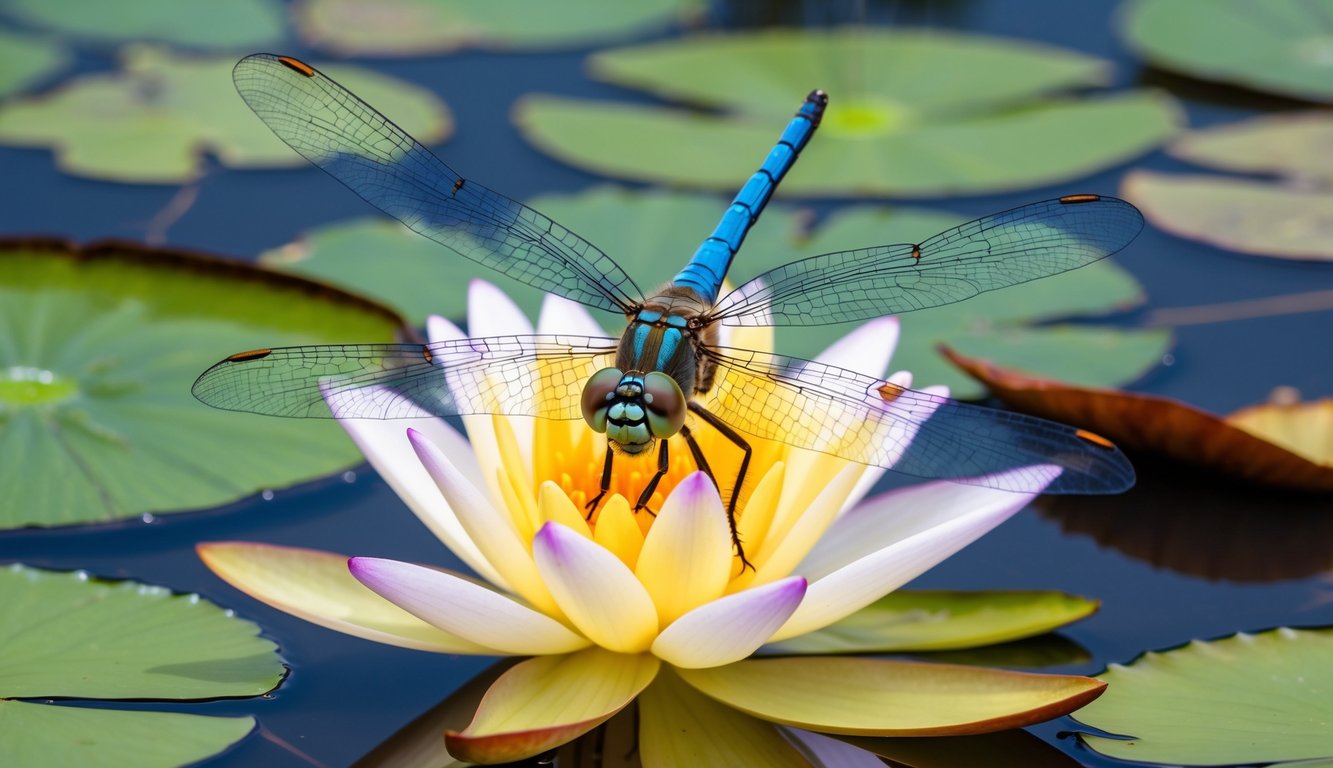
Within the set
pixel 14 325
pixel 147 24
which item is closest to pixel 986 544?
pixel 14 325

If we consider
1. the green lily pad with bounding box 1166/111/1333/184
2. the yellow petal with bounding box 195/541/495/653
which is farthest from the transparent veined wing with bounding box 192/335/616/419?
the green lily pad with bounding box 1166/111/1333/184

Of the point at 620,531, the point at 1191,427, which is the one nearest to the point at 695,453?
the point at 620,531

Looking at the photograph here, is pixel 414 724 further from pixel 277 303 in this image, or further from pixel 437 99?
pixel 437 99

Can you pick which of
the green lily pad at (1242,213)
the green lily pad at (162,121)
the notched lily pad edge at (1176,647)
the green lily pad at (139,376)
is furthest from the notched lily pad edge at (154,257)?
the green lily pad at (1242,213)

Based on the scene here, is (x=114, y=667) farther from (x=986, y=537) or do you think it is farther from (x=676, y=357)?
(x=986, y=537)

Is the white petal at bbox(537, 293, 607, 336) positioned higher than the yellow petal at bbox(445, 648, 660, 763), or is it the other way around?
the white petal at bbox(537, 293, 607, 336)

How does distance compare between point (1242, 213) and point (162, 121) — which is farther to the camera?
point (162, 121)

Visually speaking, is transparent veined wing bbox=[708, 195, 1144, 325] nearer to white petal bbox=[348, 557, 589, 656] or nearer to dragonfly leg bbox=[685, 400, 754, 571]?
Result: dragonfly leg bbox=[685, 400, 754, 571]
